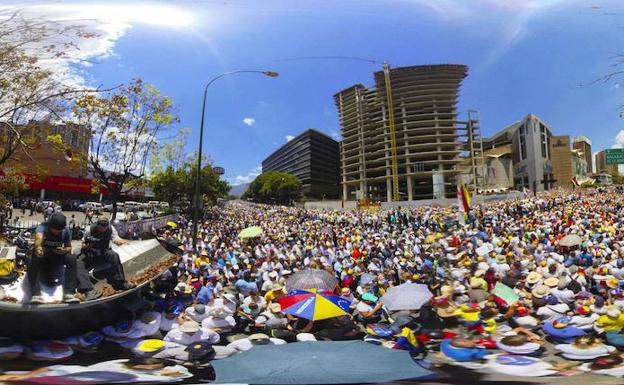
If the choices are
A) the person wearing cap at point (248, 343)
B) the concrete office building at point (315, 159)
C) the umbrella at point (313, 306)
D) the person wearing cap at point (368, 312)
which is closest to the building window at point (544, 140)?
the concrete office building at point (315, 159)

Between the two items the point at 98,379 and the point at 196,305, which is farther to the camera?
the point at 196,305

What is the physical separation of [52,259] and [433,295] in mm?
5973

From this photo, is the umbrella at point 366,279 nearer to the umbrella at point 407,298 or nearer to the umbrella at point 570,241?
the umbrella at point 407,298

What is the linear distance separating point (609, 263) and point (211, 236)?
1207 cm

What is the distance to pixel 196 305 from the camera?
196 inches

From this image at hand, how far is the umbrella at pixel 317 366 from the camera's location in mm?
2473

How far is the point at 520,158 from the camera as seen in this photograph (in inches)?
255

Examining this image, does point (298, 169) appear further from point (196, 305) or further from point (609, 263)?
point (609, 263)

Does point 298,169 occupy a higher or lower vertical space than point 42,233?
higher

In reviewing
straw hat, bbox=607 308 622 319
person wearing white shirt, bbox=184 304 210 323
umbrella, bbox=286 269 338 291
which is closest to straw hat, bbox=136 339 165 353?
person wearing white shirt, bbox=184 304 210 323

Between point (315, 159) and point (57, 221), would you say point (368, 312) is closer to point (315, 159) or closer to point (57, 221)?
point (315, 159)

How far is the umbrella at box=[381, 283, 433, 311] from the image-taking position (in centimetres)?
512

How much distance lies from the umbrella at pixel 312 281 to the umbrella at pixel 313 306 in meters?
1.10

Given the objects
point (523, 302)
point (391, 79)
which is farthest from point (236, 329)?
point (523, 302)
